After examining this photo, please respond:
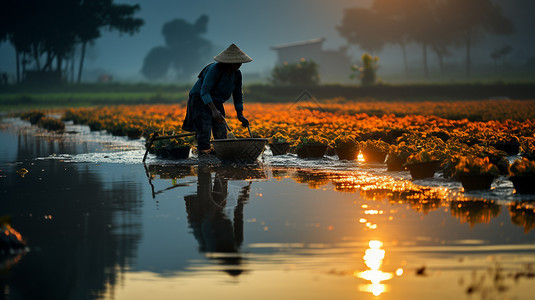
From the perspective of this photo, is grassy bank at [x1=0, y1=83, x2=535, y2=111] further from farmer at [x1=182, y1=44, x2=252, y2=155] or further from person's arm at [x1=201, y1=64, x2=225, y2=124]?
person's arm at [x1=201, y1=64, x2=225, y2=124]

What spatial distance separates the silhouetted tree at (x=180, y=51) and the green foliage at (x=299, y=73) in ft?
286

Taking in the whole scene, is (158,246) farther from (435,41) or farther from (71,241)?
(435,41)

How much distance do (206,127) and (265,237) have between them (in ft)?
25.9

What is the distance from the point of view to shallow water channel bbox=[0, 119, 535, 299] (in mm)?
6004

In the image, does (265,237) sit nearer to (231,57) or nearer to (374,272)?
(374,272)

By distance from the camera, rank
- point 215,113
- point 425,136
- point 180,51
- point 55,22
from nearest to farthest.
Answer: point 215,113 < point 425,136 < point 55,22 < point 180,51

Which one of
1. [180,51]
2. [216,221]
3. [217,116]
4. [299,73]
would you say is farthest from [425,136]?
[180,51]

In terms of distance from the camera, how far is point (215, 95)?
49.9 ft

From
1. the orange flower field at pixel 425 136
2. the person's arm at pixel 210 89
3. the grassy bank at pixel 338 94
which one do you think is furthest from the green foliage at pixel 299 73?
the person's arm at pixel 210 89

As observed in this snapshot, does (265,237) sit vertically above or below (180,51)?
below

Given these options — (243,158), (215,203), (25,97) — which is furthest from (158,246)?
(25,97)

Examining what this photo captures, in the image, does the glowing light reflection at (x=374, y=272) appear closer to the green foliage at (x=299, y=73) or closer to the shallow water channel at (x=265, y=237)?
the shallow water channel at (x=265, y=237)

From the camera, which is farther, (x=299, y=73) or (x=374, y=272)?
(x=299, y=73)

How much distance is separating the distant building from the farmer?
89.1 meters
